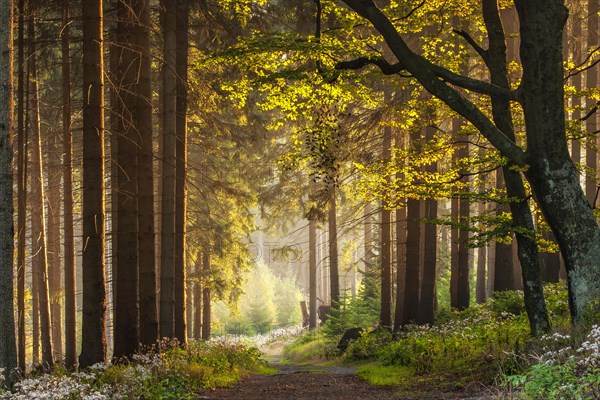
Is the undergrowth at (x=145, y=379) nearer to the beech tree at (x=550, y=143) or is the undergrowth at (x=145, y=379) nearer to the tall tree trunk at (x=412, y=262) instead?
the tall tree trunk at (x=412, y=262)

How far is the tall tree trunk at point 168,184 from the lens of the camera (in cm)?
1574

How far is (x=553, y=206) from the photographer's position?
10461 millimetres

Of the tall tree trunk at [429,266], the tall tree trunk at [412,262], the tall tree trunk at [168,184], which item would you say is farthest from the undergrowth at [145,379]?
the tall tree trunk at [429,266]

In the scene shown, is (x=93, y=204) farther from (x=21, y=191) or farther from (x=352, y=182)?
(x=21, y=191)

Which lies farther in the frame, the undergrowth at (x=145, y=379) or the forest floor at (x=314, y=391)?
the forest floor at (x=314, y=391)

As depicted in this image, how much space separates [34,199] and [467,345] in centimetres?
1967

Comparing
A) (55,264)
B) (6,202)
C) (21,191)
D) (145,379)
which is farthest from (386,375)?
(55,264)

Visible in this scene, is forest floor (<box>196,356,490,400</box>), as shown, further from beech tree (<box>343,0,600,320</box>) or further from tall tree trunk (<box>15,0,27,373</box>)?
tall tree trunk (<box>15,0,27,373</box>)

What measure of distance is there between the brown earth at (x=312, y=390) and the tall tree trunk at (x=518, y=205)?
7.87ft

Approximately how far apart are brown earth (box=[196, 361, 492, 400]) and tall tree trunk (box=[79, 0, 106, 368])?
2157 mm

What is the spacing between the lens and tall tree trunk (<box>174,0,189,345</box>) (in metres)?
16.9

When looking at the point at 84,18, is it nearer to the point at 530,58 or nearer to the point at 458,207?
the point at 530,58

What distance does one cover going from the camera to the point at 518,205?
11797 millimetres

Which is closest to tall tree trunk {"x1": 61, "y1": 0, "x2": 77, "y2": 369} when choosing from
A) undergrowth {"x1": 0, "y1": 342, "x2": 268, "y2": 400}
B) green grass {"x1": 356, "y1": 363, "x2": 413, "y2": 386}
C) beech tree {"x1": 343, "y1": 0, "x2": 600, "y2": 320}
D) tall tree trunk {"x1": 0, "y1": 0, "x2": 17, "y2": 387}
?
undergrowth {"x1": 0, "y1": 342, "x2": 268, "y2": 400}
